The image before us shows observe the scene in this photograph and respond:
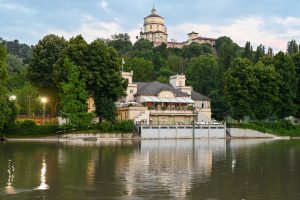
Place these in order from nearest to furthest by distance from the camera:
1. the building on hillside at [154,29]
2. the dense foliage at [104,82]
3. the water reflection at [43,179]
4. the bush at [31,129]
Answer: the water reflection at [43,179] → the bush at [31,129] → the dense foliage at [104,82] → the building on hillside at [154,29]

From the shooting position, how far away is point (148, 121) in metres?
82.9

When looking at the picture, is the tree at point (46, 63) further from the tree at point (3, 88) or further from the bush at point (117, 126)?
the tree at point (3, 88)

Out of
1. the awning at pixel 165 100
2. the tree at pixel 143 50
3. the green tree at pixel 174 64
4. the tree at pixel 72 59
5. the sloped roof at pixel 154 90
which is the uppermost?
the tree at pixel 143 50

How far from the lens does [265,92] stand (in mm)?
83562

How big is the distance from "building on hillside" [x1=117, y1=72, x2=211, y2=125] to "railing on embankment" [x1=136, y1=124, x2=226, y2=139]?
2950mm

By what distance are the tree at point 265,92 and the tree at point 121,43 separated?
87.2 meters

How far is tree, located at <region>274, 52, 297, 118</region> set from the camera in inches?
3361

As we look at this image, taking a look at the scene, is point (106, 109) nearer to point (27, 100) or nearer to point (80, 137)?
point (80, 137)

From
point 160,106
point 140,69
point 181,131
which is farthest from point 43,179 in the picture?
point 140,69

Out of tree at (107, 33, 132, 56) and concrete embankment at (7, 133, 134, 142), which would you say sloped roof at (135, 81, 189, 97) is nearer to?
concrete embankment at (7, 133, 134, 142)

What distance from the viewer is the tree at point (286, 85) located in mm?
85375

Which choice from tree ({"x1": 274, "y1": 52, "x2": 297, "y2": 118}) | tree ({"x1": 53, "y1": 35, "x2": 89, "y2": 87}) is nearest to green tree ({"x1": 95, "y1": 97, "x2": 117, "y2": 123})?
tree ({"x1": 53, "y1": 35, "x2": 89, "y2": 87})

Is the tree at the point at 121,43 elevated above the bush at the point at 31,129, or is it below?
above

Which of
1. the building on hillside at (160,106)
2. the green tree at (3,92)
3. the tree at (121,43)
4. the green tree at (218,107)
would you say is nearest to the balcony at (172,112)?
the building on hillside at (160,106)
